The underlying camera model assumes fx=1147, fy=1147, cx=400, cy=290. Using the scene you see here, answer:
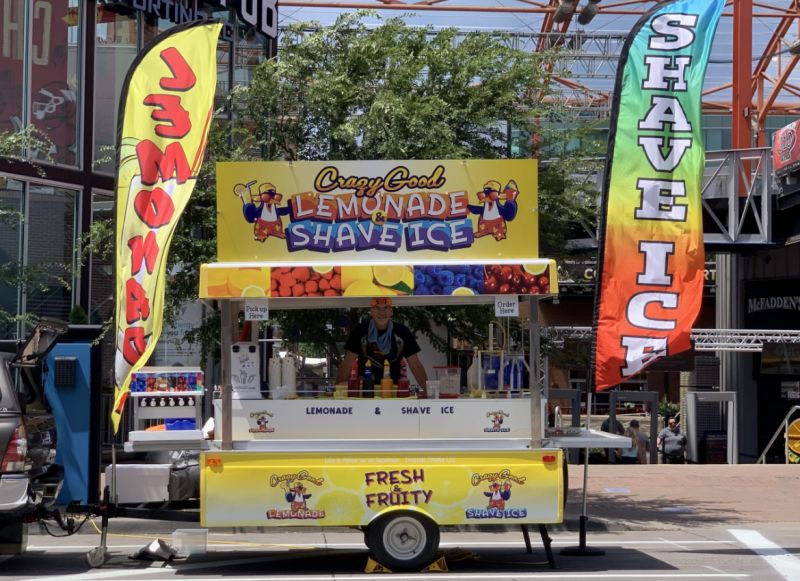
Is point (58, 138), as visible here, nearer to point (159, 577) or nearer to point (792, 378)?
point (159, 577)

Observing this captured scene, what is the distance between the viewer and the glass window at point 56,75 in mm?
18797

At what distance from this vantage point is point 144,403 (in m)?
10.3

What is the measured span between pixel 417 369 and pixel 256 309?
167cm

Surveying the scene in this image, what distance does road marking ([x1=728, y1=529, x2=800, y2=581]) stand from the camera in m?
10.5

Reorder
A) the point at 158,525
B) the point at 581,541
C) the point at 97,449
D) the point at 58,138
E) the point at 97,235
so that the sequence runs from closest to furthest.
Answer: the point at 581,541 < the point at 97,449 < the point at 158,525 < the point at 97,235 < the point at 58,138

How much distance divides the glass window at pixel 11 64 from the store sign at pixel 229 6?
2.29m

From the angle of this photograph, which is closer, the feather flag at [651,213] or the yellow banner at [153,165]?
the yellow banner at [153,165]

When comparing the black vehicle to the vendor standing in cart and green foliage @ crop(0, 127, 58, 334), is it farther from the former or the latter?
green foliage @ crop(0, 127, 58, 334)

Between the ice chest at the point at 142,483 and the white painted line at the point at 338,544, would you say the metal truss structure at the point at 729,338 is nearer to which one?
the white painted line at the point at 338,544

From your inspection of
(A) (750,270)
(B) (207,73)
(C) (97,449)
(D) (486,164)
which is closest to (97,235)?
(C) (97,449)

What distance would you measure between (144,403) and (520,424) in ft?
11.0

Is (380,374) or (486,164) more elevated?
(486,164)

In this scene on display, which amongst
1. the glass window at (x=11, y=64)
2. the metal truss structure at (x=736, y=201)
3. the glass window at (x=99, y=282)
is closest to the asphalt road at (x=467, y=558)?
the glass window at (x=99, y=282)

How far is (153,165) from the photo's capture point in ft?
33.8
